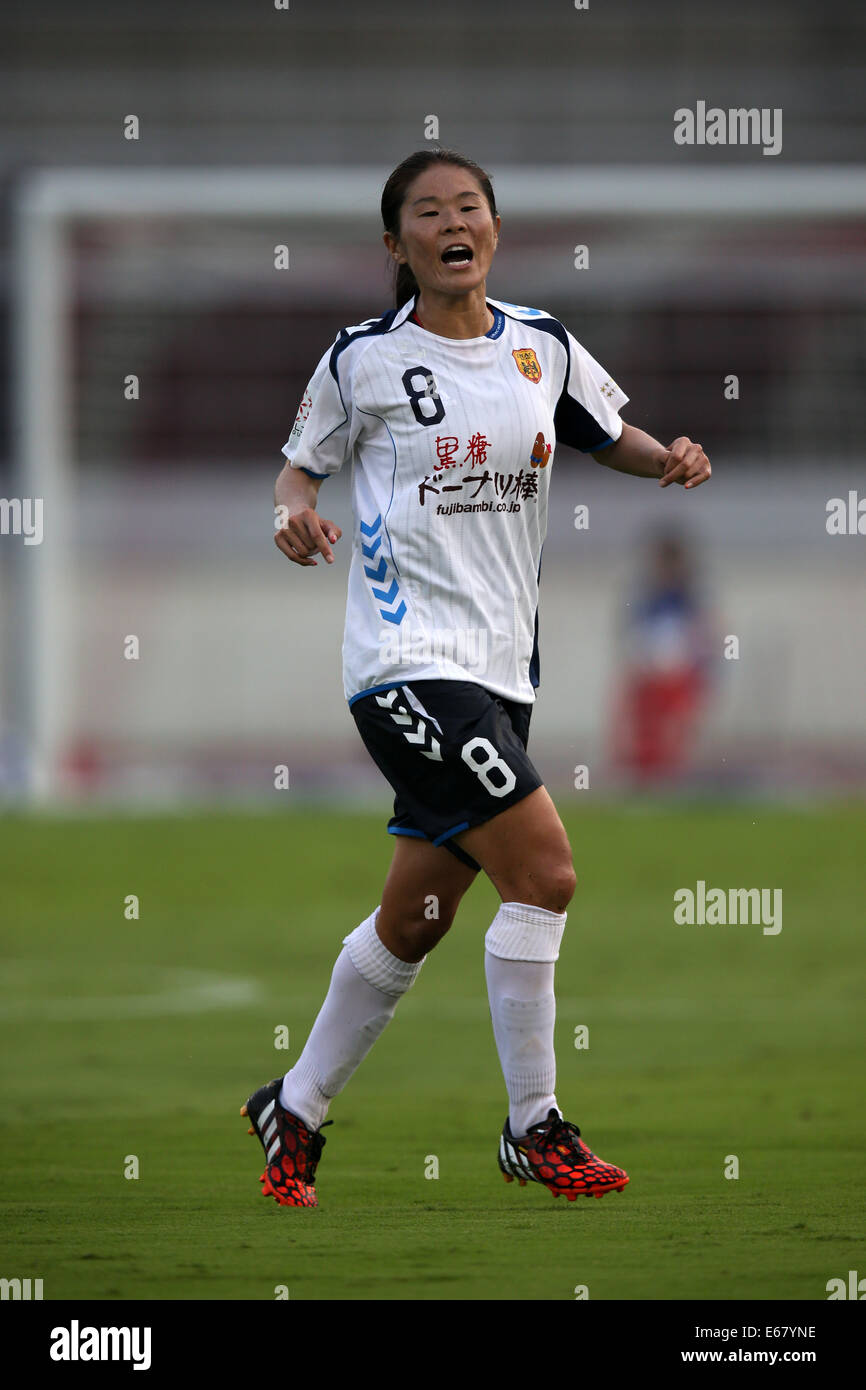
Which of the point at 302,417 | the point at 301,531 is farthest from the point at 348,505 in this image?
the point at 301,531

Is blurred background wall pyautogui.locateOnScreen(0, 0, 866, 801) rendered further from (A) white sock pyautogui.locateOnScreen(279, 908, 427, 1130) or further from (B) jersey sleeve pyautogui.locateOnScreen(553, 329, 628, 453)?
(A) white sock pyautogui.locateOnScreen(279, 908, 427, 1130)

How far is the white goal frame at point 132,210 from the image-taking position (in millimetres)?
15578

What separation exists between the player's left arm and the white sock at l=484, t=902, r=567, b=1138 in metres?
1.07

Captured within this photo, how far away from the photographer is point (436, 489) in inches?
185

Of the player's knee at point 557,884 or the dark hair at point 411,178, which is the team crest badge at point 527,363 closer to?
the dark hair at point 411,178

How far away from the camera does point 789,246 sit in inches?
688

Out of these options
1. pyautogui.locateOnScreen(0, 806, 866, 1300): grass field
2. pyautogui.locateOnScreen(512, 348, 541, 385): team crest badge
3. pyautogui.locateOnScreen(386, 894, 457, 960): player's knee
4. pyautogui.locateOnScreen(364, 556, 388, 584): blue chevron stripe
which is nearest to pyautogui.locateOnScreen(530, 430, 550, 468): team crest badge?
pyautogui.locateOnScreen(512, 348, 541, 385): team crest badge

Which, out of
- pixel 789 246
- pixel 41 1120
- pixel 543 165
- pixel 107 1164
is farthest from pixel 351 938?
pixel 543 165

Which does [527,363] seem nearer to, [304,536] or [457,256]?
[457,256]

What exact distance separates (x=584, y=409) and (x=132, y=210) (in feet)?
38.6

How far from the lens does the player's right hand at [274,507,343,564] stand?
4562 millimetres

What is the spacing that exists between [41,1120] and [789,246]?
12962mm

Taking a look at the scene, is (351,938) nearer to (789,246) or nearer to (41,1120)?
(41,1120)

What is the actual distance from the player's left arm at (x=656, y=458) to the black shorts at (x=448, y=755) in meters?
0.69
